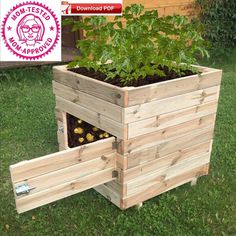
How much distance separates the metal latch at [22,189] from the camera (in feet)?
6.67

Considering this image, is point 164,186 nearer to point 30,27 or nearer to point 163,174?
point 163,174

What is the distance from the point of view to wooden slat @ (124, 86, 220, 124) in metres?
2.28

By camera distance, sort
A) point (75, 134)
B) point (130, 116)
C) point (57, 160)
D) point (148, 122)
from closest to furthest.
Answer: point (57, 160) → point (130, 116) → point (148, 122) → point (75, 134)

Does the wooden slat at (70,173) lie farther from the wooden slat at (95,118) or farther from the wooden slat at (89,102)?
the wooden slat at (89,102)

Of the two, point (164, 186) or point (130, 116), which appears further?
point (164, 186)

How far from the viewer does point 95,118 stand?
2500 mm

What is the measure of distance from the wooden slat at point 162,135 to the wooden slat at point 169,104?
0.14m

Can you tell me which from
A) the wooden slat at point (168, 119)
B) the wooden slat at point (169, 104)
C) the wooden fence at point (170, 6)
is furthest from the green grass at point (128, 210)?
the wooden fence at point (170, 6)

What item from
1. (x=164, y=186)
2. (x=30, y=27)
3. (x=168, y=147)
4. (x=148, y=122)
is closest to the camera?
(x=148, y=122)

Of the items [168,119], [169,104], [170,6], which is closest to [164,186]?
[168,119]

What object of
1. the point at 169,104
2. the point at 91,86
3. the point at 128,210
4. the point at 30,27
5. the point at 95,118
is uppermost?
the point at 30,27

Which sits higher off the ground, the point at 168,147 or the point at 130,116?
the point at 130,116

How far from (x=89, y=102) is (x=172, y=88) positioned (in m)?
0.55

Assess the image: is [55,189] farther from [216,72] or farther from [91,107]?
[216,72]
